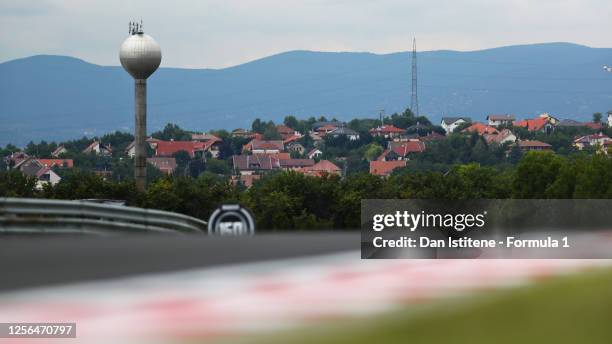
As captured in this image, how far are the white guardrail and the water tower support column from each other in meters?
68.2

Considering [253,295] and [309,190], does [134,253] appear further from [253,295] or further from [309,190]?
[309,190]

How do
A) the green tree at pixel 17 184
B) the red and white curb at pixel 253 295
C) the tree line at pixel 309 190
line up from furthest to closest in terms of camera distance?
1. the green tree at pixel 17 184
2. the tree line at pixel 309 190
3. the red and white curb at pixel 253 295

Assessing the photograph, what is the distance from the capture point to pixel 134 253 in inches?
436

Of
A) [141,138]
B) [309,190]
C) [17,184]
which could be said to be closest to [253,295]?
[141,138]

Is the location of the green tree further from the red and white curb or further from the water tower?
the red and white curb

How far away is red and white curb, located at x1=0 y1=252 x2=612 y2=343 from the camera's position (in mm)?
7531

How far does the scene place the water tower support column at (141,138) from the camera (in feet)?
284

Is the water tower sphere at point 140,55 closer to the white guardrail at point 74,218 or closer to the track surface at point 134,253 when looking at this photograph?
the white guardrail at point 74,218

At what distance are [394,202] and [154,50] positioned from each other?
79.6 metres

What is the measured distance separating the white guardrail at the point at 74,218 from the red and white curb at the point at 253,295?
17.5 feet

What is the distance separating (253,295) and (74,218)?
25.0 ft

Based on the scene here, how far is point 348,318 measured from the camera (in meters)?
8.06

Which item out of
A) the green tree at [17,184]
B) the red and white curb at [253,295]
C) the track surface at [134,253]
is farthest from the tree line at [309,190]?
the red and white curb at [253,295]

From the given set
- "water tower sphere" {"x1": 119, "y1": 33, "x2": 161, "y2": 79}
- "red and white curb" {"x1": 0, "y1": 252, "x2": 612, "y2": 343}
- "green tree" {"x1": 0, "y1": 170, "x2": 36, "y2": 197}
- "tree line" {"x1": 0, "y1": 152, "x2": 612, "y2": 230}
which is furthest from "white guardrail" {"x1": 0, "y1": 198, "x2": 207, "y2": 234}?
"water tower sphere" {"x1": 119, "y1": 33, "x2": 161, "y2": 79}
